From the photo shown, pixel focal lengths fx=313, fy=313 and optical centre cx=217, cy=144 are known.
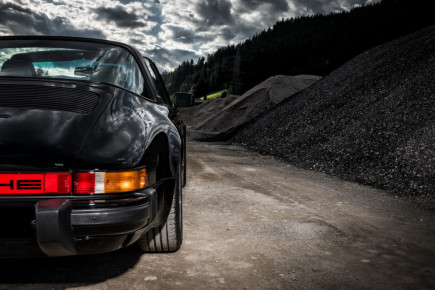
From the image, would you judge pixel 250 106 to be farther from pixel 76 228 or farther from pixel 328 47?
pixel 328 47

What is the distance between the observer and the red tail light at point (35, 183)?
5.08ft

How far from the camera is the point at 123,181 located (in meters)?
1.70

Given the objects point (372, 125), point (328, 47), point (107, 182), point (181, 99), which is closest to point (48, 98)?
point (107, 182)

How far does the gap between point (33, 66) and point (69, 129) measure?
51.3 inches

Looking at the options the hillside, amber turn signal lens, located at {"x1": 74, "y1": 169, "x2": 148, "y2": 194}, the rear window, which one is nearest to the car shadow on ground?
amber turn signal lens, located at {"x1": 74, "y1": 169, "x2": 148, "y2": 194}

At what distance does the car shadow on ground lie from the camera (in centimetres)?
209

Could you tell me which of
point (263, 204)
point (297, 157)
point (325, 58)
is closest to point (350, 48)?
point (325, 58)

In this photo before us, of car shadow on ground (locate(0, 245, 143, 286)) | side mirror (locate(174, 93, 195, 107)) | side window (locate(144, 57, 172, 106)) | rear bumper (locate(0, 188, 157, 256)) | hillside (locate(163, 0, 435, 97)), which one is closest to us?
rear bumper (locate(0, 188, 157, 256))

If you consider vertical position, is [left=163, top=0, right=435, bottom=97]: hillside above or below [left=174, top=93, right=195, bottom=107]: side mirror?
above

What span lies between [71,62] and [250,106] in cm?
1561

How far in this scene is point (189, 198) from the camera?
14.4 feet

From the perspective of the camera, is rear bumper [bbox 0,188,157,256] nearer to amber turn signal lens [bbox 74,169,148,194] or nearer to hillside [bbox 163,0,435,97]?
amber turn signal lens [bbox 74,169,148,194]

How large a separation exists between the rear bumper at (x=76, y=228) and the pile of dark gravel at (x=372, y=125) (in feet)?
15.7

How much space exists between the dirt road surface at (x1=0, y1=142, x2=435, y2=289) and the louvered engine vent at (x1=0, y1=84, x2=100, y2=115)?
3.79ft
